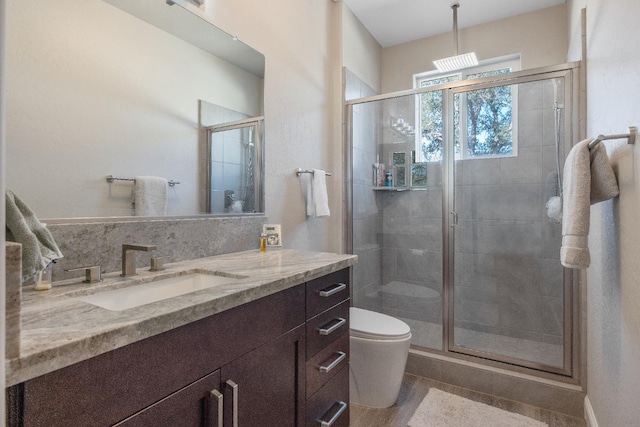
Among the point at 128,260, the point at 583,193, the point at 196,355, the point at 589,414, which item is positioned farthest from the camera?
the point at 589,414

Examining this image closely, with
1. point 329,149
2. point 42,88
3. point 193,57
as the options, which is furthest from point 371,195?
point 42,88

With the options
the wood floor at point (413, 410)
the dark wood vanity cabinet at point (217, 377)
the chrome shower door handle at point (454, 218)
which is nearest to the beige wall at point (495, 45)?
the chrome shower door handle at point (454, 218)

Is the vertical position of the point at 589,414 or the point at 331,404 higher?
the point at 331,404

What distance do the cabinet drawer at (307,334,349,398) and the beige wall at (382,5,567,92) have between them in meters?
2.61

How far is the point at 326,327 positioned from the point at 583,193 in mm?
1095

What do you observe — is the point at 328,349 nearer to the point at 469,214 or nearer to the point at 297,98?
the point at 297,98

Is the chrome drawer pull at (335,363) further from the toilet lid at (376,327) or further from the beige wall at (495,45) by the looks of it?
the beige wall at (495,45)

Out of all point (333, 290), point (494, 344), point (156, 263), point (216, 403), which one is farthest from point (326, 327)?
point (494, 344)

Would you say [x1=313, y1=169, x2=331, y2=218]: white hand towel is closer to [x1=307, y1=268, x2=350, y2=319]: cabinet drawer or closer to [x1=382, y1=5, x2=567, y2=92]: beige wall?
[x1=307, y1=268, x2=350, y2=319]: cabinet drawer

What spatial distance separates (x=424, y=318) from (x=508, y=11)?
99.2 inches

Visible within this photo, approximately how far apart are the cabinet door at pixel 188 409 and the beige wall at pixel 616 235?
4.17 feet

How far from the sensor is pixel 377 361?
6.06 feet

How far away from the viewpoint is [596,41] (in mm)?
1634

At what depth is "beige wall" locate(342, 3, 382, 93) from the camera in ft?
8.68
